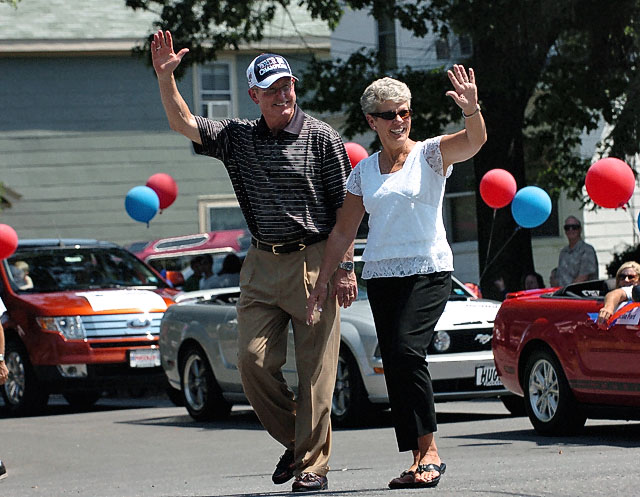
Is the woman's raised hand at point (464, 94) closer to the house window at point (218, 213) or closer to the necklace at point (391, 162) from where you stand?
the necklace at point (391, 162)

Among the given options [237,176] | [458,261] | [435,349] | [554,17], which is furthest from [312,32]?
[237,176]

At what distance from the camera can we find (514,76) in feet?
58.6

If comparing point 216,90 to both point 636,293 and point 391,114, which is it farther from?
point 391,114

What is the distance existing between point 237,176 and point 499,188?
355 inches

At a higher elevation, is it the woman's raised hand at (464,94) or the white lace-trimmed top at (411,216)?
the woman's raised hand at (464,94)

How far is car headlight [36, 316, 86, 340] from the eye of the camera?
50.0 feet

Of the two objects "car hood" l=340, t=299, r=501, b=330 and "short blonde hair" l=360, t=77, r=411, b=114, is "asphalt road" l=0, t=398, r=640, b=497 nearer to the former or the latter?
"car hood" l=340, t=299, r=501, b=330

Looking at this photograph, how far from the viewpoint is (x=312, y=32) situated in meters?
29.2

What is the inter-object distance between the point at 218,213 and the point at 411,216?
76.5 feet

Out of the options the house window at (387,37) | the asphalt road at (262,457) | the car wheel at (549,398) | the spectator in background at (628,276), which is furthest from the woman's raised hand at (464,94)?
the house window at (387,37)

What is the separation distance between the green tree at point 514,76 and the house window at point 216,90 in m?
7.97

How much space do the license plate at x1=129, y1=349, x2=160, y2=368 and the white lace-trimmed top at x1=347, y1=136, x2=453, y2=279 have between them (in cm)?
925

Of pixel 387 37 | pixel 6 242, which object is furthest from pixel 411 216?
pixel 387 37

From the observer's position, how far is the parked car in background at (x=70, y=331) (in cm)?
1523
